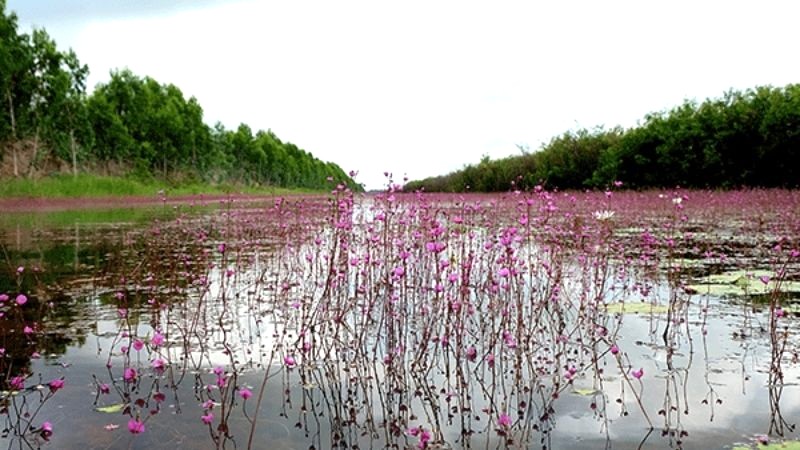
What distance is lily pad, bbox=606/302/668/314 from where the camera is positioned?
17.6 feet

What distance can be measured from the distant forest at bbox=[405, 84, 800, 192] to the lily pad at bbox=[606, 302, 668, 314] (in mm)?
12728

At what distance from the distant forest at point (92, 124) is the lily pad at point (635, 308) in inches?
634

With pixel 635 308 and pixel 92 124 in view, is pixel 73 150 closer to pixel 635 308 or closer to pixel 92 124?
pixel 92 124

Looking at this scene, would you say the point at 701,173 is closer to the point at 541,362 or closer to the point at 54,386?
the point at 541,362

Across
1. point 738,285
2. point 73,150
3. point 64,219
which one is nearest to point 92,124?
point 73,150

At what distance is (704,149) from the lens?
23.5 m

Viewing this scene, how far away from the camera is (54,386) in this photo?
9.64ft

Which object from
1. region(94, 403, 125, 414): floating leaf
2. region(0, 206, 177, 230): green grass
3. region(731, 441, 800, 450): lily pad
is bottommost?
region(94, 403, 125, 414): floating leaf

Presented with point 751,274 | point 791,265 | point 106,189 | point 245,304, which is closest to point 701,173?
point 791,265

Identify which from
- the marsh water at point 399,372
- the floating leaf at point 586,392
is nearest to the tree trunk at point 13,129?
the marsh water at point 399,372

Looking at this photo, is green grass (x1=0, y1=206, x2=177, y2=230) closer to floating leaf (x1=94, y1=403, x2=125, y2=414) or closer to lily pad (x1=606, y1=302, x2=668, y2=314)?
floating leaf (x1=94, y1=403, x2=125, y2=414)

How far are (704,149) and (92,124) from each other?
32.1 meters

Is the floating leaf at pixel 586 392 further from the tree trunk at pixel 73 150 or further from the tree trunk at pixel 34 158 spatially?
the tree trunk at pixel 73 150

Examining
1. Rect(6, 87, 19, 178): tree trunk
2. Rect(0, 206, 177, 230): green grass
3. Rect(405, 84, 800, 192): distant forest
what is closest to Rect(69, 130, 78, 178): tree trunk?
Rect(6, 87, 19, 178): tree trunk
